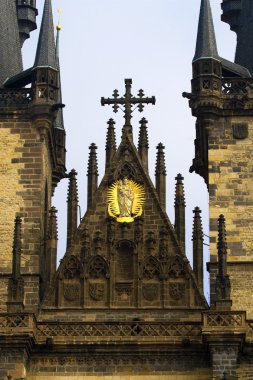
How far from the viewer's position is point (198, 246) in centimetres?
3055

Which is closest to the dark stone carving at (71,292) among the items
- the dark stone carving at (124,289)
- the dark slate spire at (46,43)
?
the dark stone carving at (124,289)

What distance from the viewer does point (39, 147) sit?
3152 cm

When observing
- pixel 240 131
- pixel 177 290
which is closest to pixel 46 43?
pixel 240 131

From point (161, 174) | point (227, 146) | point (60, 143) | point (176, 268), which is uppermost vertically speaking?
point (60, 143)

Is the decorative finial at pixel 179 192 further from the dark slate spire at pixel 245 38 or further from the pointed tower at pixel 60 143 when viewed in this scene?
the pointed tower at pixel 60 143

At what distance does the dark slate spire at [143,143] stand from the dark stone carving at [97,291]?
9.08ft

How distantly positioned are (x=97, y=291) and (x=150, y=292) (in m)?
1.03

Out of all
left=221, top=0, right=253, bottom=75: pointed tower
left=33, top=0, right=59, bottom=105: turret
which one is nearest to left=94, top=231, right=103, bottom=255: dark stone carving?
left=33, top=0, right=59, bottom=105: turret

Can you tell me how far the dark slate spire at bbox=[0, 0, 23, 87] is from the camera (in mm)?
33375

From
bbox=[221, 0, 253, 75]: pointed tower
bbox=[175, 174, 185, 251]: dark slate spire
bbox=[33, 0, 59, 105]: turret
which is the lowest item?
bbox=[175, 174, 185, 251]: dark slate spire

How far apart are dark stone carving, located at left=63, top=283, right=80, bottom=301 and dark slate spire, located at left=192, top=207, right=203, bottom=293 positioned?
2318 mm

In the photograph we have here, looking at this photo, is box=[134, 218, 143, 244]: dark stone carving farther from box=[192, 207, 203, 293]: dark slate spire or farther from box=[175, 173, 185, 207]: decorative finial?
box=[192, 207, 203, 293]: dark slate spire

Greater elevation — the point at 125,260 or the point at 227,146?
the point at 227,146

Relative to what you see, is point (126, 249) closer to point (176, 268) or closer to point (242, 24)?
point (176, 268)
